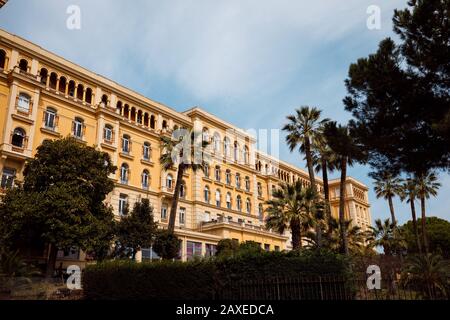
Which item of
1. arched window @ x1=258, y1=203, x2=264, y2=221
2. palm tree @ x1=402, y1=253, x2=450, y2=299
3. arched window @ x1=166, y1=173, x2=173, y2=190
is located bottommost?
palm tree @ x1=402, y1=253, x2=450, y2=299

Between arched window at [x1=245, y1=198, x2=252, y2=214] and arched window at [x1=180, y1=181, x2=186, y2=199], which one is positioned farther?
arched window at [x1=245, y1=198, x2=252, y2=214]

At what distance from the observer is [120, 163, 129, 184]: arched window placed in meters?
35.9

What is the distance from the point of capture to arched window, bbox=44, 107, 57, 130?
1245 inches

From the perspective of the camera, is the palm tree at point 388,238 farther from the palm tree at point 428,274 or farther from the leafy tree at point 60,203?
the leafy tree at point 60,203

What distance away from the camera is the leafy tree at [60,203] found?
77.1 ft

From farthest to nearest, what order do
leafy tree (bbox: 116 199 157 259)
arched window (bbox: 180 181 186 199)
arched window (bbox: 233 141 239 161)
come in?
arched window (bbox: 233 141 239 161) < arched window (bbox: 180 181 186 199) < leafy tree (bbox: 116 199 157 259)

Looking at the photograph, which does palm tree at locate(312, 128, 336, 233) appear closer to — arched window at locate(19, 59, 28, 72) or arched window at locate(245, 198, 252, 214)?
arched window at locate(245, 198, 252, 214)

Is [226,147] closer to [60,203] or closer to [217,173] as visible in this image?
[217,173]

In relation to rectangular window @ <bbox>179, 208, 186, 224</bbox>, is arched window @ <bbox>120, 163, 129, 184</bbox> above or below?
above

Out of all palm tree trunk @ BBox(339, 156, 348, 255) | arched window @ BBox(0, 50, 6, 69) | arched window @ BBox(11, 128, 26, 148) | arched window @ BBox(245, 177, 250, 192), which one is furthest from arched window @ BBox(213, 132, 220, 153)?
arched window @ BBox(0, 50, 6, 69)

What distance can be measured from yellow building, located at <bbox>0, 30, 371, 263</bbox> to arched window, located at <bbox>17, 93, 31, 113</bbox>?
1.1 inches

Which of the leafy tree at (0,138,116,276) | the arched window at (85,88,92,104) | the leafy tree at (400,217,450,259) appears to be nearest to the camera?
the leafy tree at (0,138,116,276)

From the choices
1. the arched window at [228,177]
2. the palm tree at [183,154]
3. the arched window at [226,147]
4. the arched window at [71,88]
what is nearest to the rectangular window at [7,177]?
the arched window at [71,88]

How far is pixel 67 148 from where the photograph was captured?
26.1 meters
